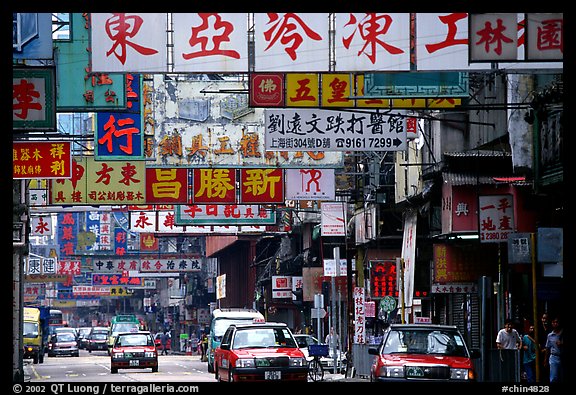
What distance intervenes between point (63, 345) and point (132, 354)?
3252 centimetres

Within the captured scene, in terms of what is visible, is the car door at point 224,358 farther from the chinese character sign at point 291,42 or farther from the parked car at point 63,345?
the parked car at point 63,345

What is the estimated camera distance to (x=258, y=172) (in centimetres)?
3797

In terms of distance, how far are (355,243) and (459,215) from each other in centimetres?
1909

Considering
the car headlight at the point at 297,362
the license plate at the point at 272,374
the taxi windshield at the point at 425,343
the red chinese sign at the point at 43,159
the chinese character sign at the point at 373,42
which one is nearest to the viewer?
the chinese character sign at the point at 373,42

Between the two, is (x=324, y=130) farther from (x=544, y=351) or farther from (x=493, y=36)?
(x=493, y=36)

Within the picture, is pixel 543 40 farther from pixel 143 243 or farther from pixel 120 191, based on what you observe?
pixel 143 243

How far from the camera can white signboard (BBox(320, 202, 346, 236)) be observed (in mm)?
43719

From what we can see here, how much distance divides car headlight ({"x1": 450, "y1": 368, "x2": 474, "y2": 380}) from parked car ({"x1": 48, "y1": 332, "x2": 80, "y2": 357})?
Result: 53558 millimetres

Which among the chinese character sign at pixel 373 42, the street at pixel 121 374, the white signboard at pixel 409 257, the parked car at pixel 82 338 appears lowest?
the parked car at pixel 82 338

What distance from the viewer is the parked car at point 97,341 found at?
84750 mm

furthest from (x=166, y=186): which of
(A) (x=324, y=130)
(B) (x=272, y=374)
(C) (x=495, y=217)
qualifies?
(C) (x=495, y=217)

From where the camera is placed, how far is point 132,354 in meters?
41.1

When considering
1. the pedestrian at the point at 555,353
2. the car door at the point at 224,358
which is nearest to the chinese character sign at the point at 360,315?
the car door at the point at 224,358
